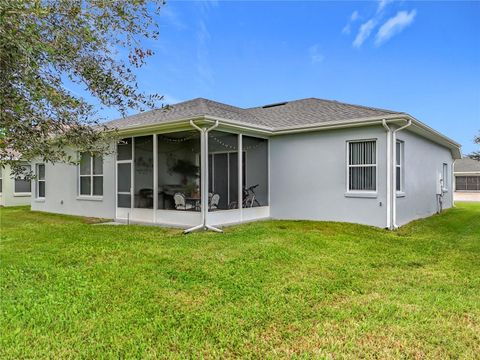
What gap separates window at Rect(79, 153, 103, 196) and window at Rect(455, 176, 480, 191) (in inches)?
1433

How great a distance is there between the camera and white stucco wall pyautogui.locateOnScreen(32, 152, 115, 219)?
40.3 ft

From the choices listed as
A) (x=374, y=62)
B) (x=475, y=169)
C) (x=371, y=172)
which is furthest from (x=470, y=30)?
(x=475, y=169)

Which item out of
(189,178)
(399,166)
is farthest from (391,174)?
(189,178)

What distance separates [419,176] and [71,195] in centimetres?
1347

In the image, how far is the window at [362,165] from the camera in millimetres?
10047

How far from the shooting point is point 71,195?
13844mm

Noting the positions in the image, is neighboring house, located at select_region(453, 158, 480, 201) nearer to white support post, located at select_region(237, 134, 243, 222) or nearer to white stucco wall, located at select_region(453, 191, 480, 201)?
white stucco wall, located at select_region(453, 191, 480, 201)

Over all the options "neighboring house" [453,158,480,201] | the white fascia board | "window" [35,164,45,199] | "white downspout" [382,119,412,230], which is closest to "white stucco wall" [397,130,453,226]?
the white fascia board

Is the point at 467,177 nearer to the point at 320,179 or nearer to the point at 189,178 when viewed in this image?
the point at 320,179

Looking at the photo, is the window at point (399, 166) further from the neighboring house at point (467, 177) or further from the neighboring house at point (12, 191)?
the neighboring house at point (467, 177)

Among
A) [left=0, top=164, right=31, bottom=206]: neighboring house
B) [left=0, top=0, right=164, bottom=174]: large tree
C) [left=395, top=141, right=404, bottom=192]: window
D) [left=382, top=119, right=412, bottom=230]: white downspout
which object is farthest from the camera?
[left=0, top=164, right=31, bottom=206]: neighboring house

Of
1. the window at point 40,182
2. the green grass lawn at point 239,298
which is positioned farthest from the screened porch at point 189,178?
the window at point 40,182

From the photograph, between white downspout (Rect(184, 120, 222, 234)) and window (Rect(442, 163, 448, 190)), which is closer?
white downspout (Rect(184, 120, 222, 234))

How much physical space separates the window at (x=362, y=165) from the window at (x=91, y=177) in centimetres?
874
